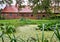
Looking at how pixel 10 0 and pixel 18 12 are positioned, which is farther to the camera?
pixel 18 12

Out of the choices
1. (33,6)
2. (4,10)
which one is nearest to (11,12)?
(4,10)

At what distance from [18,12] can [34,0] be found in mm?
3062

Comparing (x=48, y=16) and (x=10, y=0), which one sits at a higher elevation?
(x=10, y=0)

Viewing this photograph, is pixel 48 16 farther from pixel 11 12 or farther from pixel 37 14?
pixel 11 12

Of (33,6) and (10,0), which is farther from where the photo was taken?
(33,6)

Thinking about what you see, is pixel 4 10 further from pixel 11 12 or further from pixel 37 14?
pixel 37 14

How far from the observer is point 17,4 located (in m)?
25.0

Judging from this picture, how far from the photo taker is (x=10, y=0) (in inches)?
856

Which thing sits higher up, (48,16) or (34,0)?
(34,0)

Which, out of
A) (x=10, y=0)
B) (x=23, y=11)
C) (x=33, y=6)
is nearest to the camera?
(x=10, y=0)

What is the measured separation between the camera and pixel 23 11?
1006 inches

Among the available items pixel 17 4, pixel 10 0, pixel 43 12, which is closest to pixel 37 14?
pixel 43 12

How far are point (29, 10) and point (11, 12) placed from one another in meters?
2.20

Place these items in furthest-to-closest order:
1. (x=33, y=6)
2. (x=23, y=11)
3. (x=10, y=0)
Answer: (x=23, y=11) < (x=33, y=6) < (x=10, y=0)
